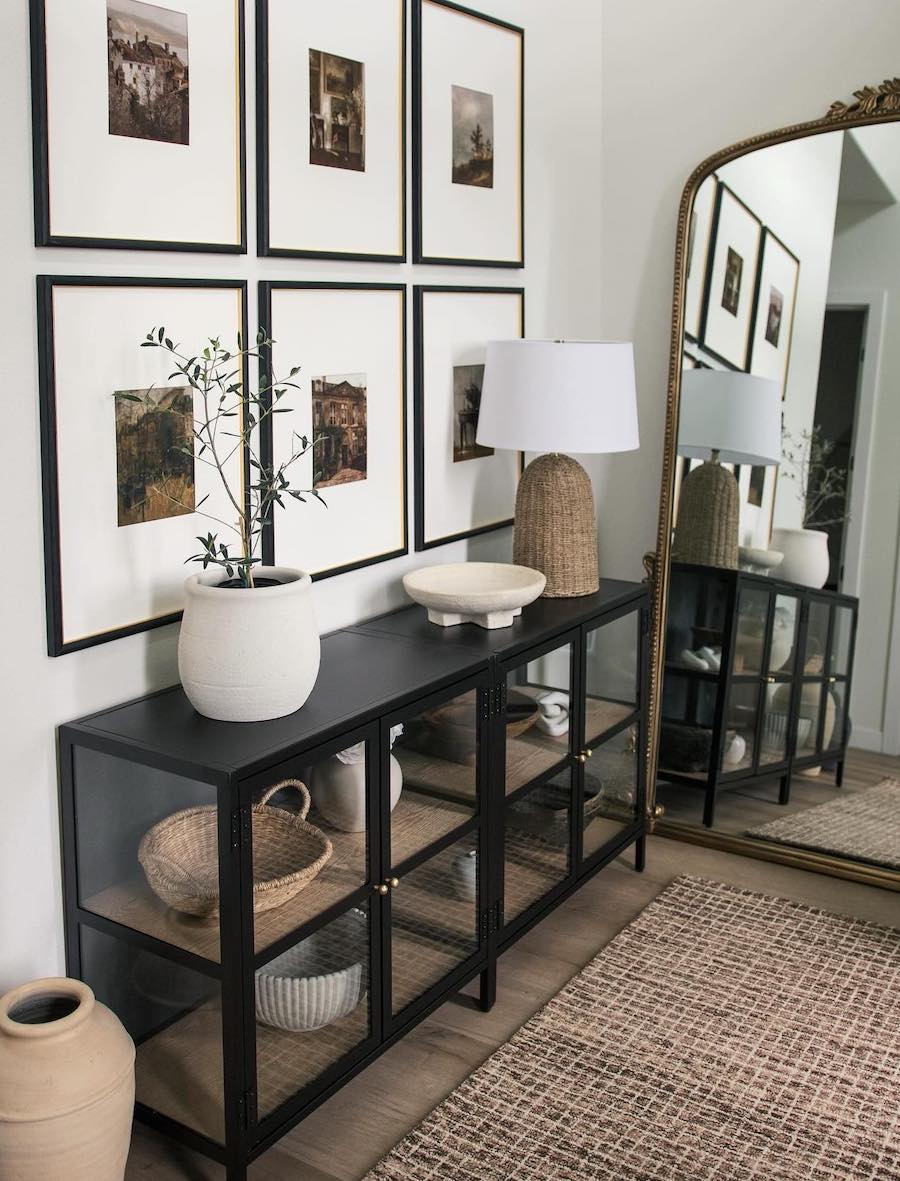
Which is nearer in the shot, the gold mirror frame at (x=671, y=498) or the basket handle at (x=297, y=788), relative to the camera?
the basket handle at (x=297, y=788)

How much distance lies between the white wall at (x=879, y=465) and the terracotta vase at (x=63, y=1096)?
6.52 feet

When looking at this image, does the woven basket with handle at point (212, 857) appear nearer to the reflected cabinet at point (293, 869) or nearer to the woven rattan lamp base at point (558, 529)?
the reflected cabinet at point (293, 869)

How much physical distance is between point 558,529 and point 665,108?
119 cm

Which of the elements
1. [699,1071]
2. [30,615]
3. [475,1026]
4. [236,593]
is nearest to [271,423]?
[236,593]

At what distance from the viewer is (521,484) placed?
9.78ft

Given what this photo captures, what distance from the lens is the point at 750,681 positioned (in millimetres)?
3217

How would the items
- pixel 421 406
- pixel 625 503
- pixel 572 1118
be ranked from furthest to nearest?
pixel 625 503, pixel 421 406, pixel 572 1118

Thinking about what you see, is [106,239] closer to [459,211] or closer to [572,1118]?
[459,211]

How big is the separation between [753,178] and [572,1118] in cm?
220

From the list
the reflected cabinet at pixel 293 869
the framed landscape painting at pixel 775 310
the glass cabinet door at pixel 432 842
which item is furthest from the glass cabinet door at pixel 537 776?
the framed landscape painting at pixel 775 310

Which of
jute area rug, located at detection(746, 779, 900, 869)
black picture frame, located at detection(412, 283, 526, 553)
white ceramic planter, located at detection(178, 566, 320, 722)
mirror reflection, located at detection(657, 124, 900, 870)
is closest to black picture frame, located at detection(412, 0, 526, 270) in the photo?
black picture frame, located at detection(412, 283, 526, 553)

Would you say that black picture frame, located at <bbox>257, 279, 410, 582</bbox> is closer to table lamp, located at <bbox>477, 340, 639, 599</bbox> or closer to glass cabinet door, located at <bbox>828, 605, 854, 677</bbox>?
table lamp, located at <bbox>477, 340, 639, 599</bbox>

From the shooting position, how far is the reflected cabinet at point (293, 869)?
1.91 meters

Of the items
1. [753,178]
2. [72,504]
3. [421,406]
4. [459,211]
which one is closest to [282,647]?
[72,504]
